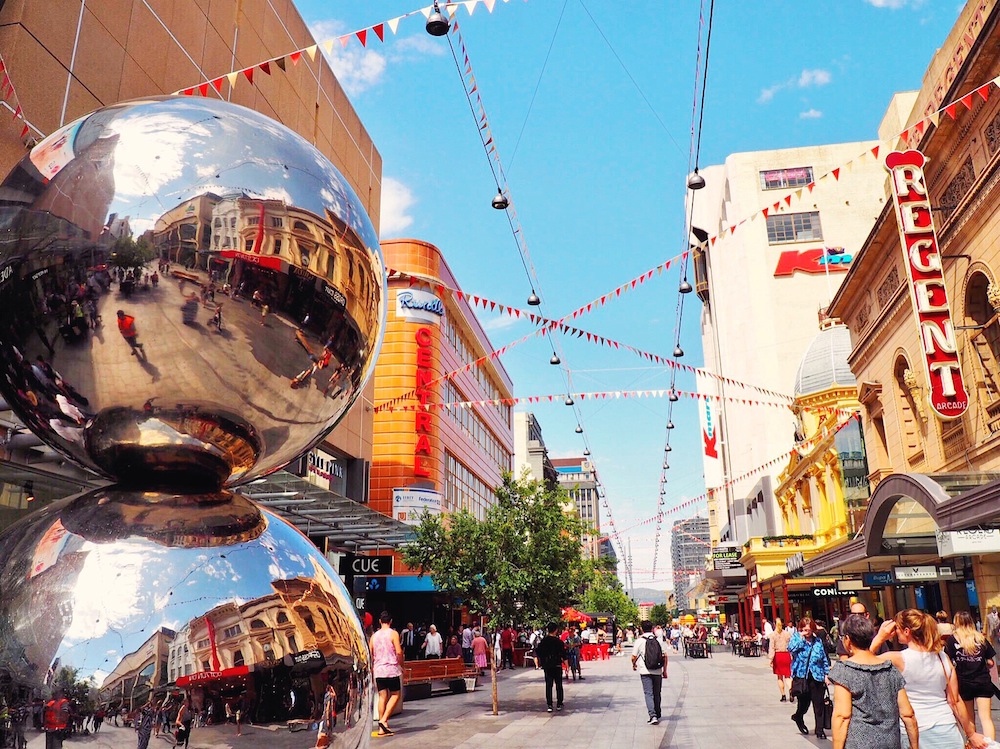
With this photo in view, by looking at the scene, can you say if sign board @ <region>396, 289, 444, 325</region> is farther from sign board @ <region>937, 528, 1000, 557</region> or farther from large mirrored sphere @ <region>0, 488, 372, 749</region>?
large mirrored sphere @ <region>0, 488, 372, 749</region>

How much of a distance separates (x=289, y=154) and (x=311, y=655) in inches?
42.0

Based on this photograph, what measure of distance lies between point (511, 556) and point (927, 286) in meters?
10.7

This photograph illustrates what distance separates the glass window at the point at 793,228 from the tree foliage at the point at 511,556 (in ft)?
142

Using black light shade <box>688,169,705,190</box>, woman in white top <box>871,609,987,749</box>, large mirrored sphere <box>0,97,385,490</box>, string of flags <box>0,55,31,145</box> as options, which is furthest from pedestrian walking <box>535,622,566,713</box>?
large mirrored sphere <box>0,97,385,490</box>

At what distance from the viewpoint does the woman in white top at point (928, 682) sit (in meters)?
4.76

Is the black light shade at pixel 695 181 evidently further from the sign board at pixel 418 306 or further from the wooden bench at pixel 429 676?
the sign board at pixel 418 306

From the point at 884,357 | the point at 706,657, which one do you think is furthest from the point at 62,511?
the point at 706,657

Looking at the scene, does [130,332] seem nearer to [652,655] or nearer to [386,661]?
[386,661]

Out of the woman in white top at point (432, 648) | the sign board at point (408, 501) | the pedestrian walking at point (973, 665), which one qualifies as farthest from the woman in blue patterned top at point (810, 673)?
the sign board at point (408, 501)

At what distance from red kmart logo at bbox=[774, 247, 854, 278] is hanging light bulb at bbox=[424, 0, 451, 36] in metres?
46.3

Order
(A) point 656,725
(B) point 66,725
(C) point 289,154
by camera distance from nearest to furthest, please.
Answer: (B) point 66,725 < (C) point 289,154 < (A) point 656,725

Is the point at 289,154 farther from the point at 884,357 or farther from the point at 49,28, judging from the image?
the point at 884,357

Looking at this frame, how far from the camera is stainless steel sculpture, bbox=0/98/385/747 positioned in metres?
1.40

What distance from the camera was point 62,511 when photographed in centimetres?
155
